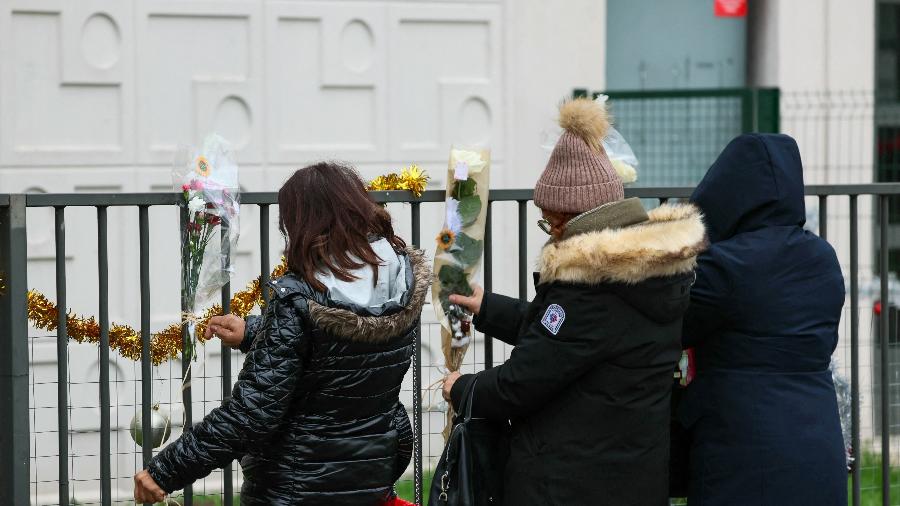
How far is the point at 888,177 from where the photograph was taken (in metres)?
8.07

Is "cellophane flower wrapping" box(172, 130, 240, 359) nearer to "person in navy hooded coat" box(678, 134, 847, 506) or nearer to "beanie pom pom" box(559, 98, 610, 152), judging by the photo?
"beanie pom pom" box(559, 98, 610, 152)

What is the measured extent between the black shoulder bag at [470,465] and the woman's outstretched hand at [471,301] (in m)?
0.46

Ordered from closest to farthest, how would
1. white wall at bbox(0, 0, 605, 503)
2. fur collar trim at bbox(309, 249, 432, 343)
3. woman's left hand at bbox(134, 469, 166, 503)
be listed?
fur collar trim at bbox(309, 249, 432, 343) < woman's left hand at bbox(134, 469, 166, 503) < white wall at bbox(0, 0, 605, 503)

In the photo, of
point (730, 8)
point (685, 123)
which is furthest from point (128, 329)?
point (730, 8)

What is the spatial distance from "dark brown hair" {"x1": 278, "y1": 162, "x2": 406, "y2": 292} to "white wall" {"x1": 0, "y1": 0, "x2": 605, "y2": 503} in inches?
110

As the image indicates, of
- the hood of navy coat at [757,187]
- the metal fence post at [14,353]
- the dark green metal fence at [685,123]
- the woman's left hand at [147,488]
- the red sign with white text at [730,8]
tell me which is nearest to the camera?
the woman's left hand at [147,488]

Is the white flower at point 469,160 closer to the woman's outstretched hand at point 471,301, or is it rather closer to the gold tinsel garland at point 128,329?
the woman's outstretched hand at point 471,301

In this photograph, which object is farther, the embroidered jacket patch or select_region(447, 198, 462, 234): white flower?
select_region(447, 198, 462, 234): white flower

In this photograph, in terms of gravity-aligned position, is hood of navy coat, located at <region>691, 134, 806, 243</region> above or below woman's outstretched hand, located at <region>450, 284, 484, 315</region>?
above

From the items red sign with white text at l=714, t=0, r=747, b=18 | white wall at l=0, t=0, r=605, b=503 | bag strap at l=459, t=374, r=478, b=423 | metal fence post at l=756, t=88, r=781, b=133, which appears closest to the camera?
bag strap at l=459, t=374, r=478, b=423

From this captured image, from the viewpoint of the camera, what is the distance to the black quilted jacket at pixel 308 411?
333 cm

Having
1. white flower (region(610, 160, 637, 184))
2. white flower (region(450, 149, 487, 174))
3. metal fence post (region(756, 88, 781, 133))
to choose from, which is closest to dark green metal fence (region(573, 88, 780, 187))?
metal fence post (region(756, 88, 781, 133))

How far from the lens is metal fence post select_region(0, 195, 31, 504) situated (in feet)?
12.7

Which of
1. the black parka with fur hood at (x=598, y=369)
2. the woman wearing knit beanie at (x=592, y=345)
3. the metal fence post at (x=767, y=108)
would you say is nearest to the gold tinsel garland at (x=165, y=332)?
the woman wearing knit beanie at (x=592, y=345)
